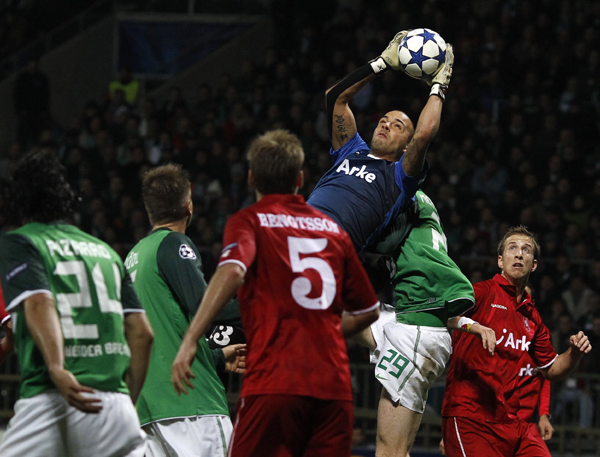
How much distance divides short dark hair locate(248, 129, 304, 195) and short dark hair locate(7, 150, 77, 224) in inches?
34.1

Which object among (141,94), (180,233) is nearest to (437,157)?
(141,94)

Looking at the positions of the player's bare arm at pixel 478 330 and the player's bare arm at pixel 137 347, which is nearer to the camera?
the player's bare arm at pixel 137 347

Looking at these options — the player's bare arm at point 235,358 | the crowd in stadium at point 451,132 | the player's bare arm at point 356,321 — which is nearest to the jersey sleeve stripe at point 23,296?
the player's bare arm at point 356,321

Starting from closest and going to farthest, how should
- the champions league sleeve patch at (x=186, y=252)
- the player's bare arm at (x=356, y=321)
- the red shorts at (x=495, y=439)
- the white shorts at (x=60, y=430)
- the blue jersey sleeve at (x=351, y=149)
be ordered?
the white shorts at (x=60, y=430)
the player's bare arm at (x=356, y=321)
the champions league sleeve patch at (x=186, y=252)
the red shorts at (x=495, y=439)
the blue jersey sleeve at (x=351, y=149)

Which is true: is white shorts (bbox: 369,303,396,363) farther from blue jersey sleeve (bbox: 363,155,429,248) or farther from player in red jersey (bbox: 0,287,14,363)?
player in red jersey (bbox: 0,287,14,363)

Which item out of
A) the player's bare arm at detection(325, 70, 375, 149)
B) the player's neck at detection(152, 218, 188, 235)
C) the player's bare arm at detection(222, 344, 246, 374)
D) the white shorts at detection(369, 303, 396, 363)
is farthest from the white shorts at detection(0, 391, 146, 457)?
the player's bare arm at detection(325, 70, 375, 149)

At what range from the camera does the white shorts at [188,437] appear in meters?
4.72

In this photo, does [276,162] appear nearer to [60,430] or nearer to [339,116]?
[60,430]

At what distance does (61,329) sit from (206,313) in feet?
1.94

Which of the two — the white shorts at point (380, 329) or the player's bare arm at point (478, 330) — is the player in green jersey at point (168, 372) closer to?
the player's bare arm at point (478, 330)

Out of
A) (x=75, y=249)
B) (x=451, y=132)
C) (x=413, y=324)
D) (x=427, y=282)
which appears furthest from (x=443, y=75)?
(x=451, y=132)

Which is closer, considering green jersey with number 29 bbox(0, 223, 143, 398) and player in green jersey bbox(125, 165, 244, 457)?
green jersey with number 29 bbox(0, 223, 143, 398)

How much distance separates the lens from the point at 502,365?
6332 mm

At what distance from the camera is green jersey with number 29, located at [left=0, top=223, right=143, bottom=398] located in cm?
352
